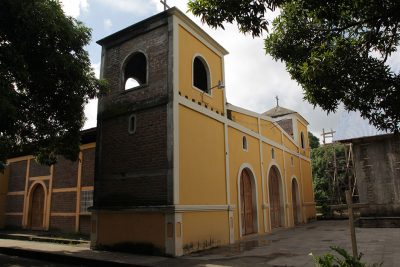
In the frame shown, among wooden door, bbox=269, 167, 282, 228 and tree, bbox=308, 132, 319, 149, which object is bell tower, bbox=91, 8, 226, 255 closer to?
wooden door, bbox=269, 167, 282, 228

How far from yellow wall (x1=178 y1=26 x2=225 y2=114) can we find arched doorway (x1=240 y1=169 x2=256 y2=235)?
3.71 meters

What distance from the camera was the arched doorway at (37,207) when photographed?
59.8 feet

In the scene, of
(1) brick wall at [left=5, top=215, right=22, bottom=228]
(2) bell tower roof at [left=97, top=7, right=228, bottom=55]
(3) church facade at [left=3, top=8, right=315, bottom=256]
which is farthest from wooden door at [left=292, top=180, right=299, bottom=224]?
(1) brick wall at [left=5, top=215, right=22, bottom=228]

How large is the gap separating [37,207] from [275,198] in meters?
12.9

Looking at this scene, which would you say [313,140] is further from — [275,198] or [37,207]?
[37,207]

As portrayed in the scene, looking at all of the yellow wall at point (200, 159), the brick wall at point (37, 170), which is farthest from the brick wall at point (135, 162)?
the brick wall at point (37, 170)

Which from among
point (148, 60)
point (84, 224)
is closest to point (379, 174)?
point (148, 60)

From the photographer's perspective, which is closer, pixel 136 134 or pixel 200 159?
pixel 136 134

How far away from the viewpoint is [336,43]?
5984 millimetres

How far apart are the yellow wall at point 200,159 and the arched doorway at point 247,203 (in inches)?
101

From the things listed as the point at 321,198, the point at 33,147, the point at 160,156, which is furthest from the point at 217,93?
the point at 321,198

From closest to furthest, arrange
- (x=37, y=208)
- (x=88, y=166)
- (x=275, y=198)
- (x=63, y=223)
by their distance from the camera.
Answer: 1. (x=88, y=166)
2. (x=63, y=223)
3. (x=37, y=208)
4. (x=275, y=198)

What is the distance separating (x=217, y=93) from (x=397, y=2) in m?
9.03

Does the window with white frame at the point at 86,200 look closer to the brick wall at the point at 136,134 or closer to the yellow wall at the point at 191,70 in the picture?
the brick wall at the point at 136,134
